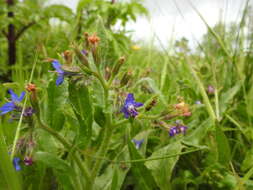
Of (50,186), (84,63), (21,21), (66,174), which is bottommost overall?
(50,186)

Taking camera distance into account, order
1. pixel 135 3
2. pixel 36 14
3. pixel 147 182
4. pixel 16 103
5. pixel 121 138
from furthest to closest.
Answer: pixel 36 14
pixel 135 3
pixel 121 138
pixel 147 182
pixel 16 103

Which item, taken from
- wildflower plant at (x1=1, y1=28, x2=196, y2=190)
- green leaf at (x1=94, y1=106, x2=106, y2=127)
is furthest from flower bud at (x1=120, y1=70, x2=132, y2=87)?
green leaf at (x1=94, y1=106, x2=106, y2=127)

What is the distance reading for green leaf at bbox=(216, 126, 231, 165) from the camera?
0.99 m

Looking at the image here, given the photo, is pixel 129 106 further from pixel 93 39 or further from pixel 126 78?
pixel 93 39

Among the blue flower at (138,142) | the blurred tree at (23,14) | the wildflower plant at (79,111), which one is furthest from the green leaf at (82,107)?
the blurred tree at (23,14)

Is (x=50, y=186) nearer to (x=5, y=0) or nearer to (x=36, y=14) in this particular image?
(x=36, y=14)

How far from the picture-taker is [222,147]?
1.00 metres

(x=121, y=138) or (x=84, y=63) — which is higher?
(x=84, y=63)

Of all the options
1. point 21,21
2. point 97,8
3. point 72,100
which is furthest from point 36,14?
point 72,100

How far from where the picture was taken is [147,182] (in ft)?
3.45

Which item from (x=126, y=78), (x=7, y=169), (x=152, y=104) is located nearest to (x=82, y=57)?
(x=126, y=78)

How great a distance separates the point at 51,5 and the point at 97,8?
17.6 inches

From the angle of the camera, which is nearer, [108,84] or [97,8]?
[108,84]

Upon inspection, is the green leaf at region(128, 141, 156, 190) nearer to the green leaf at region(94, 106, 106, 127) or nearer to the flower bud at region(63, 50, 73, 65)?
the green leaf at region(94, 106, 106, 127)
